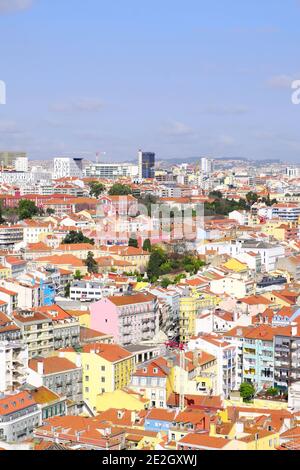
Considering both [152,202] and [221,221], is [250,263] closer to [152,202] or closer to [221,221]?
[221,221]

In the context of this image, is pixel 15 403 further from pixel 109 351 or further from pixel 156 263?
pixel 156 263

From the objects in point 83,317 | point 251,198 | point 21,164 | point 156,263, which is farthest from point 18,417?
point 21,164

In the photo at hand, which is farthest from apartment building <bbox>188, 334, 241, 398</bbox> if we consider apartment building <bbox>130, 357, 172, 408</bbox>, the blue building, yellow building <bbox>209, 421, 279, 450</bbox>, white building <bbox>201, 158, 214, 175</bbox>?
white building <bbox>201, 158, 214, 175</bbox>

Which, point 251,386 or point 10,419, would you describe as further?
point 251,386

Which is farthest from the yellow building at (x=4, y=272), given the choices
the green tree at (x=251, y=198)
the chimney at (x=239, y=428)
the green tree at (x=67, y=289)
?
the green tree at (x=251, y=198)

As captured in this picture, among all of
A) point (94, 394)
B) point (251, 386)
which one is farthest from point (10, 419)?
point (251, 386)
